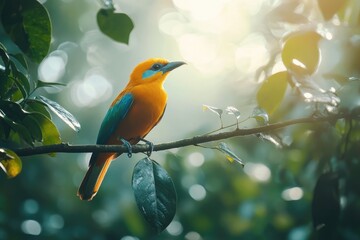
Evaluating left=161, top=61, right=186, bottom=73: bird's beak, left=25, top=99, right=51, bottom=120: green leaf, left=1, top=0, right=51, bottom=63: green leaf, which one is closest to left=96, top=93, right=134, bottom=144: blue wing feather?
left=161, top=61, right=186, bottom=73: bird's beak

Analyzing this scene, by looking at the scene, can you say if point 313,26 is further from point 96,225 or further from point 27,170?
point 27,170

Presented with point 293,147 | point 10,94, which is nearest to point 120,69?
point 293,147

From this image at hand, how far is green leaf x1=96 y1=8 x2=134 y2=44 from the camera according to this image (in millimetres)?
1753

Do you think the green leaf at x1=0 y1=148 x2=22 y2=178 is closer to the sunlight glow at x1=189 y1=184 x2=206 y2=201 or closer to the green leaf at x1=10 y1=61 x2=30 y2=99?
the green leaf at x1=10 y1=61 x2=30 y2=99

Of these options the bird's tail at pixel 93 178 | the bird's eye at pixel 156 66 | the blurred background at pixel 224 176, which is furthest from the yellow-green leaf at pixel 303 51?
the bird's eye at pixel 156 66

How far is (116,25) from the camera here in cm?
176

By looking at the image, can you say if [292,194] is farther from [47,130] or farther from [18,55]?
[18,55]

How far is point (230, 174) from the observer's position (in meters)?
4.89

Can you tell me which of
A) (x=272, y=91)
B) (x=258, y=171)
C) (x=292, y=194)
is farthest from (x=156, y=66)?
(x=272, y=91)

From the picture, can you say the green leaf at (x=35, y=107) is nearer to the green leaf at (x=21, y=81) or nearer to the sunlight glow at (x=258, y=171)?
the green leaf at (x=21, y=81)

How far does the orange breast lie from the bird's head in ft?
1.03

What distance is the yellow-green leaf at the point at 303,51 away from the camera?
1.72m

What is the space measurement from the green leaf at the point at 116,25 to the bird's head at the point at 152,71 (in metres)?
2.38

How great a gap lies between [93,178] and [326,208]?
1.83 m
